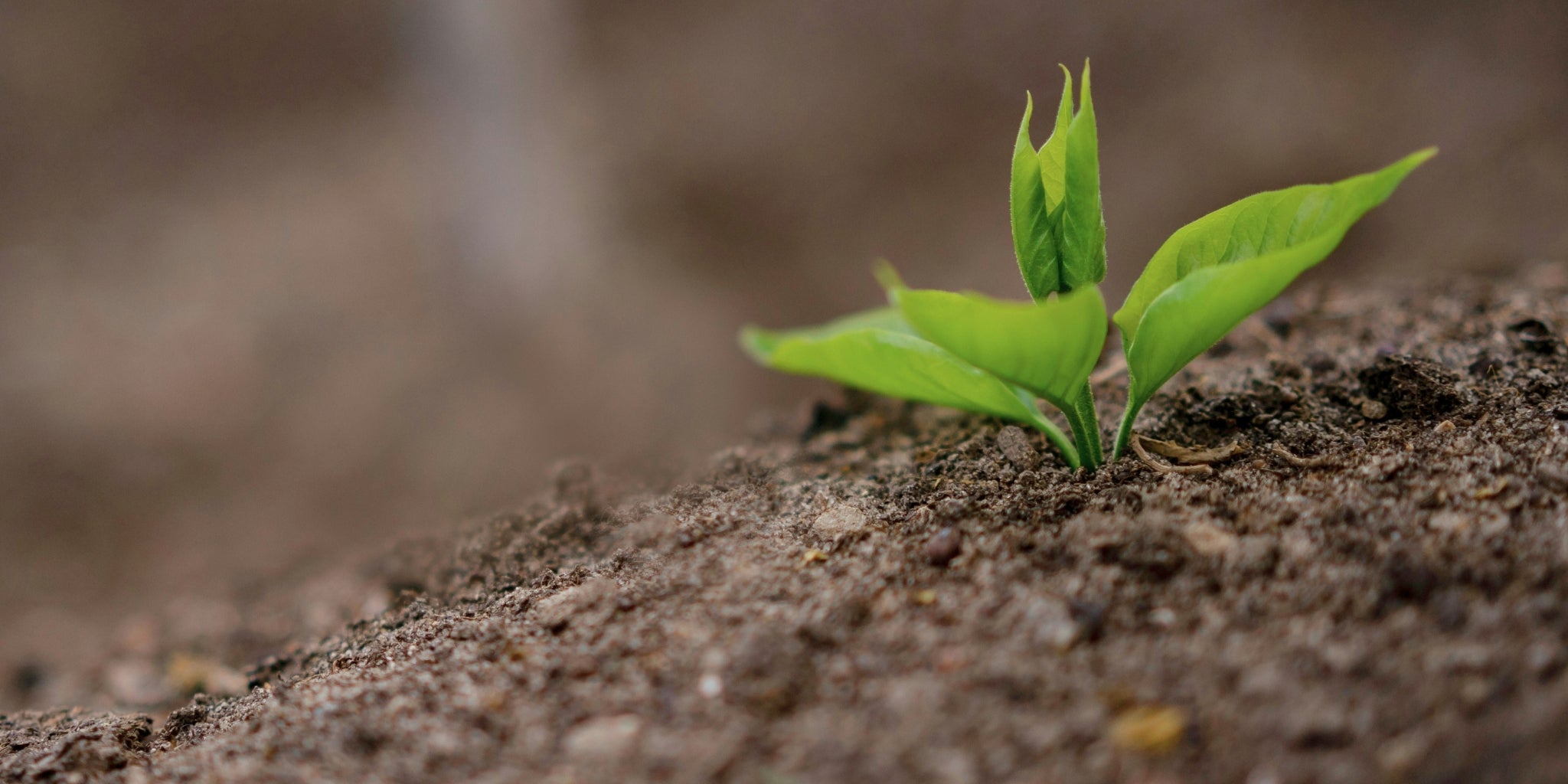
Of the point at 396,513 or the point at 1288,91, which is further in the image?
the point at 1288,91

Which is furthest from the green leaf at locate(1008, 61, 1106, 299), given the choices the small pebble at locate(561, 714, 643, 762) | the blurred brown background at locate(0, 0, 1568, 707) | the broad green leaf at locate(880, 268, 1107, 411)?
the blurred brown background at locate(0, 0, 1568, 707)

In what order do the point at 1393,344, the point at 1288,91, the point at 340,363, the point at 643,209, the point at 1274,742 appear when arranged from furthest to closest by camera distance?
the point at 643,209 → the point at 340,363 → the point at 1288,91 → the point at 1393,344 → the point at 1274,742

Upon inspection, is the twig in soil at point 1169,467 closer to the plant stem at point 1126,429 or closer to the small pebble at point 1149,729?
the plant stem at point 1126,429

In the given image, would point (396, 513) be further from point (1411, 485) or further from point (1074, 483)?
point (1411, 485)

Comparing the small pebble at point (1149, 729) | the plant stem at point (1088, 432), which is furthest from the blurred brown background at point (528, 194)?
the small pebble at point (1149, 729)

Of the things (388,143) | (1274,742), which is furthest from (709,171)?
(1274,742)

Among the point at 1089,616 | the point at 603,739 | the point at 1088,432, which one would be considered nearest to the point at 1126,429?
the point at 1088,432
